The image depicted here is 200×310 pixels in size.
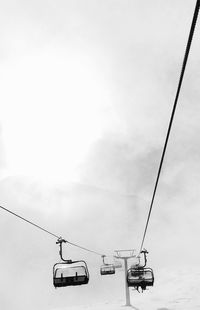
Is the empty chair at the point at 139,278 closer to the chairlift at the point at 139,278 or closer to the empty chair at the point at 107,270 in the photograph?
the chairlift at the point at 139,278

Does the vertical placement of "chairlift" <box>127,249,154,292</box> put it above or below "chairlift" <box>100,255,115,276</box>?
below

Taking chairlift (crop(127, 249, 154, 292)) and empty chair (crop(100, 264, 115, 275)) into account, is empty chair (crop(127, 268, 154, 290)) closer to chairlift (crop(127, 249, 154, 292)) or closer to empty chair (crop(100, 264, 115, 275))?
chairlift (crop(127, 249, 154, 292))

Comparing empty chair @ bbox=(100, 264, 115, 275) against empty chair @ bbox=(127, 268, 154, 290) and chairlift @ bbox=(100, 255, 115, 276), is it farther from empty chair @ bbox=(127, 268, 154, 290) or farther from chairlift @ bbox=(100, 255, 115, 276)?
empty chair @ bbox=(127, 268, 154, 290)

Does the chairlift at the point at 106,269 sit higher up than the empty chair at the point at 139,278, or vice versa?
the chairlift at the point at 106,269

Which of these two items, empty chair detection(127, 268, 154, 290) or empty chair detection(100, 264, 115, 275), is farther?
empty chair detection(100, 264, 115, 275)

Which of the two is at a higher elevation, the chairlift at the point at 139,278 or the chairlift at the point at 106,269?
the chairlift at the point at 106,269

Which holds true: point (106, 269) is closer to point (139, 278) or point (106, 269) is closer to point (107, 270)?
point (107, 270)

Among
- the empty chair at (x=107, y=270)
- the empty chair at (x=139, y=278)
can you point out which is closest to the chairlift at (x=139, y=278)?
the empty chair at (x=139, y=278)

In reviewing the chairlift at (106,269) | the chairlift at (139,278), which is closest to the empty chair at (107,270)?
the chairlift at (106,269)

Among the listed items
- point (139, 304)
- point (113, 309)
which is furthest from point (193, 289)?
point (113, 309)

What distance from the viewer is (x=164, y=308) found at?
4125 cm

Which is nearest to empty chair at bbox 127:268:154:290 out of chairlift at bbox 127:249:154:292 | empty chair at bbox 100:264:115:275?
chairlift at bbox 127:249:154:292

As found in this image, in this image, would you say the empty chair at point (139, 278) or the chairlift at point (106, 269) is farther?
the chairlift at point (106, 269)

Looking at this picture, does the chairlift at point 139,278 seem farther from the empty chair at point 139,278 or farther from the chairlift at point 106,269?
the chairlift at point 106,269
